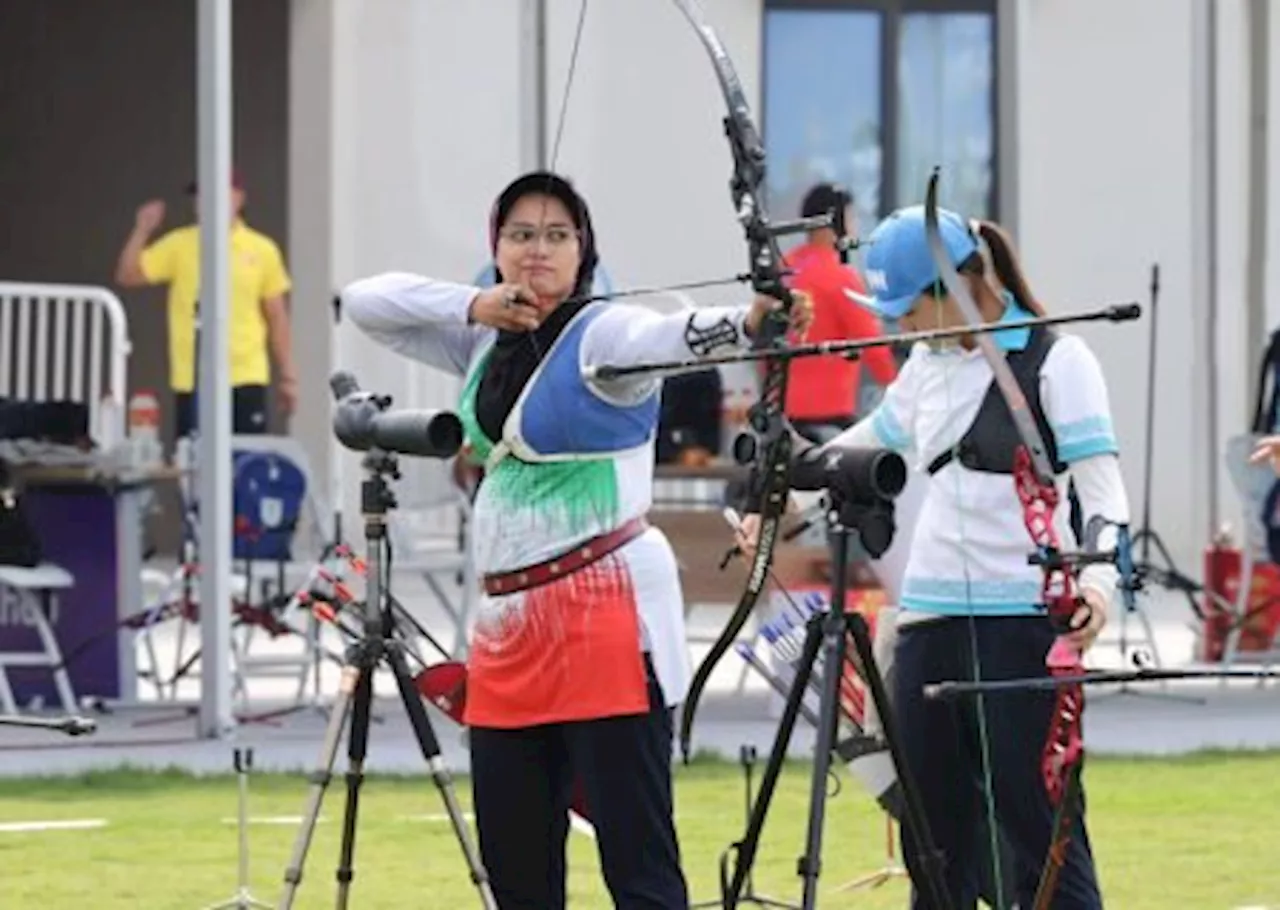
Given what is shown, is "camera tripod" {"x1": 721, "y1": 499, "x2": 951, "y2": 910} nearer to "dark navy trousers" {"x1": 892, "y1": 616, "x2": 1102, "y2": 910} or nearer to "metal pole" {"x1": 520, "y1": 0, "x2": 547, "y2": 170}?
"dark navy trousers" {"x1": 892, "y1": 616, "x2": 1102, "y2": 910}

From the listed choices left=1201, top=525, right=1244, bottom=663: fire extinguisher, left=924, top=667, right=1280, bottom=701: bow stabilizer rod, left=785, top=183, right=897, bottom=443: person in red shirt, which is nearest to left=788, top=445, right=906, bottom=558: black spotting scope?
left=924, top=667, right=1280, bottom=701: bow stabilizer rod

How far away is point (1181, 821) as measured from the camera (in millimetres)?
11984

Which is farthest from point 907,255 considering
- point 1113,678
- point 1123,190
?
point 1123,190

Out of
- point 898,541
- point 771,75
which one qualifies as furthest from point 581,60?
point 898,541

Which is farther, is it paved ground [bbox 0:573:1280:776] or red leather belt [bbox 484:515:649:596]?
paved ground [bbox 0:573:1280:776]

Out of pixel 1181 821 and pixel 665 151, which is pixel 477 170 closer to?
pixel 665 151

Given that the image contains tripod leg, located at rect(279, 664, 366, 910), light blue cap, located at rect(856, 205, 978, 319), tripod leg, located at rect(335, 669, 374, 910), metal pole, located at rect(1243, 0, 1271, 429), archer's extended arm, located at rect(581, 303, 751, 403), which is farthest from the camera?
metal pole, located at rect(1243, 0, 1271, 429)

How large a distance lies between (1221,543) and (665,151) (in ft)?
20.1

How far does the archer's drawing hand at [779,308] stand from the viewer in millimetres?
6840

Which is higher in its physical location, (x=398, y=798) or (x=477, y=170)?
(x=477, y=170)

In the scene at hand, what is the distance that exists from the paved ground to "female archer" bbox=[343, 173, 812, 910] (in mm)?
5236

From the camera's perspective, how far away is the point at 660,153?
71.2ft

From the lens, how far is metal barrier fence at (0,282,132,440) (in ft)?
49.9

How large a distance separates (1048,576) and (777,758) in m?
0.63
